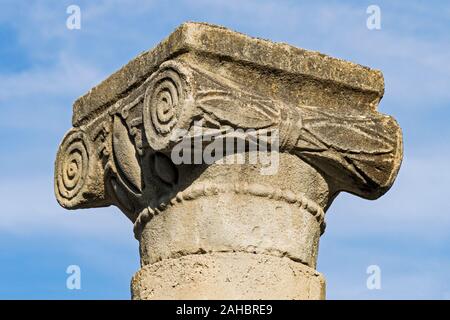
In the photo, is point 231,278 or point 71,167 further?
point 71,167

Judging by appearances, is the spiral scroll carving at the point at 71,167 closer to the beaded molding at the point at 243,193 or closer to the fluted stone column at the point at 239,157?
the fluted stone column at the point at 239,157

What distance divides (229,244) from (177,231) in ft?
1.21

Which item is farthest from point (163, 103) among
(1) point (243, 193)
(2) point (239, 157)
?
(1) point (243, 193)

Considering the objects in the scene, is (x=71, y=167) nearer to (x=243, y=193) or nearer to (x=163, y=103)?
(x=163, y=103)

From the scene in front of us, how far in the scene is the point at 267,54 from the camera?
940 cm

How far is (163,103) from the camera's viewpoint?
9.13 meters

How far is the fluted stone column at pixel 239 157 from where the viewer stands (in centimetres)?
904

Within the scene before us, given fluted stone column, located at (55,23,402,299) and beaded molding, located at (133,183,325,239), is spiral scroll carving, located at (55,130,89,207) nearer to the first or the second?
fluted stone column, located at (55,23,402,299)

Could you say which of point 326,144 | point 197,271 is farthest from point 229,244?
point 326,144

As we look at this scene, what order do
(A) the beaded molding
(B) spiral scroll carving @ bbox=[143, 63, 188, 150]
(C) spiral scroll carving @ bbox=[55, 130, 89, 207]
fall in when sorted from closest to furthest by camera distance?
1. (B) spiral scroll carving @ bbox=[143, 63, 188, 150]
2. (A) the beaded molding
3. (C) spiral scroll carving @ bbox=[55, 130, 89, 207]

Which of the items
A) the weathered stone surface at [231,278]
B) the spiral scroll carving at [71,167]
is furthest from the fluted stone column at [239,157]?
the spiral scroll carving at [71,167]

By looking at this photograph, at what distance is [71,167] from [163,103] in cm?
Result: 137

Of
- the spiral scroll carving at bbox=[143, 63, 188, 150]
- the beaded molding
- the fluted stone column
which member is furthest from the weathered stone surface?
the spiral scroll carving at bbox=[143, 63, 188, 150]

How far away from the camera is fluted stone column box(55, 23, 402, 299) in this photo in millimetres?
9039
